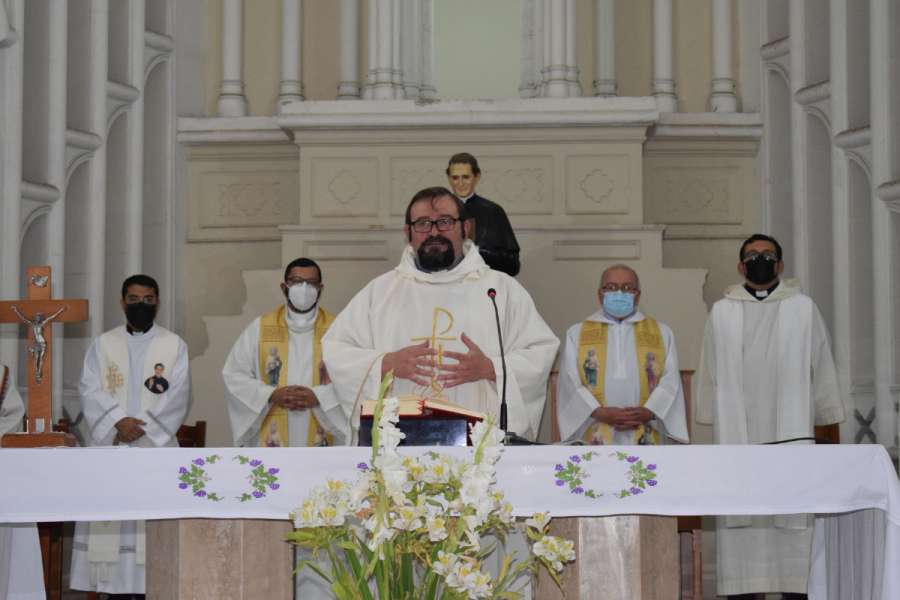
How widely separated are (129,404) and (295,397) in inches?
42.9

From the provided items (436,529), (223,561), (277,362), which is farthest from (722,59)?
(436,529)

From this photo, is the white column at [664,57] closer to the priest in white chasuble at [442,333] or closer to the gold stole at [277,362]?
the gold stole at [277,362]

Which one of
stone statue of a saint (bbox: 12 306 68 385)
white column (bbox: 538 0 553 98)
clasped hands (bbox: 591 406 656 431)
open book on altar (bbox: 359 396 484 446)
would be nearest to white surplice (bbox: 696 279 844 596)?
clasped hands (bbox: 591 406 656 431)

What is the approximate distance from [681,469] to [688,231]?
17.5 feet

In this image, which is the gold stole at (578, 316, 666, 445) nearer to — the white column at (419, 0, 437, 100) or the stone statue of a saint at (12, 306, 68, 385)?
the stone statue of a saint at (12, 306, 68, 385)

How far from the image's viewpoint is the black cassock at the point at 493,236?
638cm

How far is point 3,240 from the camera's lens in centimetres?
627

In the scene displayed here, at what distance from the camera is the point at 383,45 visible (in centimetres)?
840

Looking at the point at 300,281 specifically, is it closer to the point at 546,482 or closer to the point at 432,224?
the point at 432,224

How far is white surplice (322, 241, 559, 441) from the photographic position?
424 cm

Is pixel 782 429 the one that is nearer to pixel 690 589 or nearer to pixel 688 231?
pixel 690 589

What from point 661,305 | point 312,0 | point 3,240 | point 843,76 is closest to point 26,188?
point 3,240

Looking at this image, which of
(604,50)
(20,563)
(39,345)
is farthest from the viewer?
(604,50)

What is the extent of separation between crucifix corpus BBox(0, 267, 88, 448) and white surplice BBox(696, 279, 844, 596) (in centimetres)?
339
